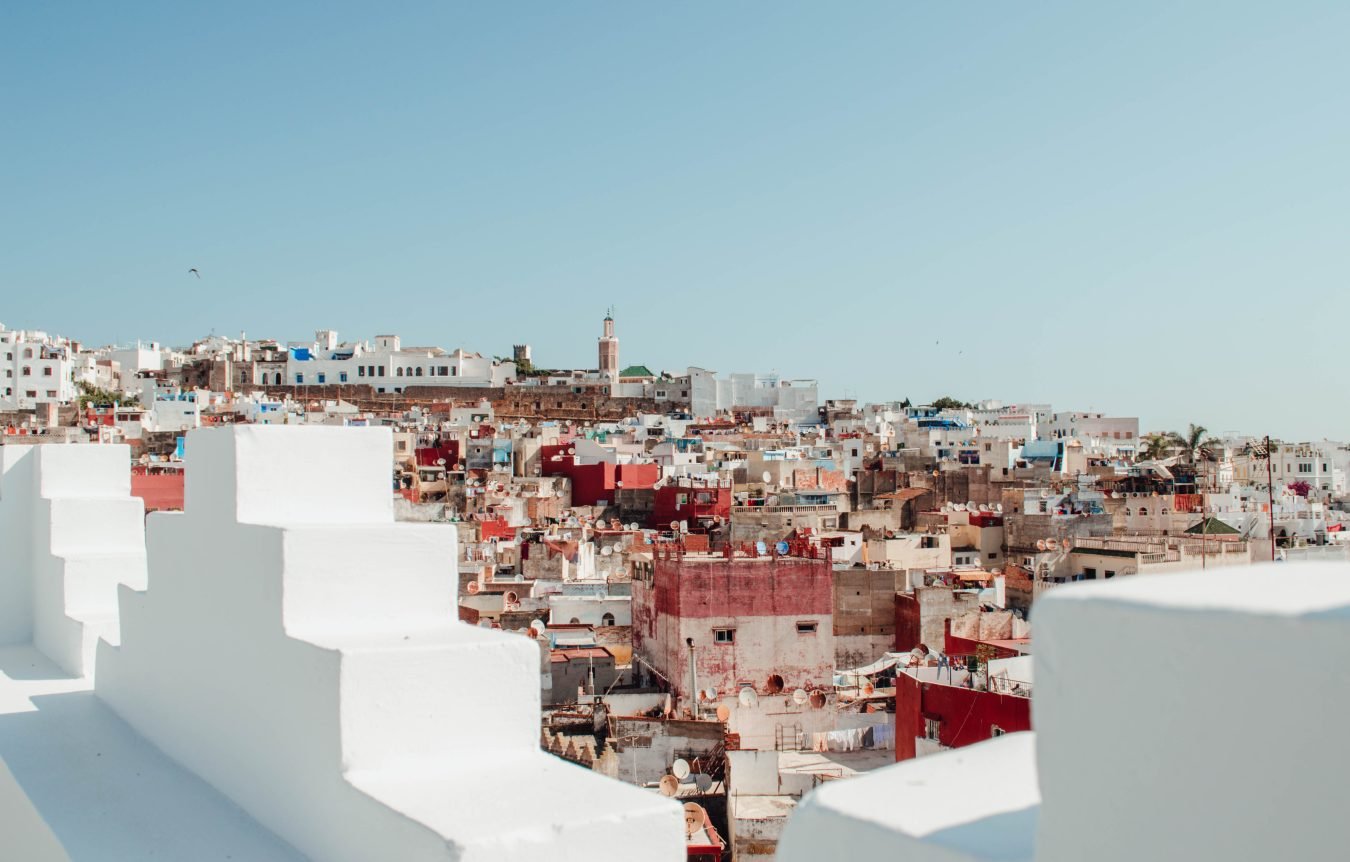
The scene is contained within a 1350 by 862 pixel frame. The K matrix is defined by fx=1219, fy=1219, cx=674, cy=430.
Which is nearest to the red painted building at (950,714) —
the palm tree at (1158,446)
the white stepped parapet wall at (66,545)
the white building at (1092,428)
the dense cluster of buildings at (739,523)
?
the dense cluster of buildings at (739,523)

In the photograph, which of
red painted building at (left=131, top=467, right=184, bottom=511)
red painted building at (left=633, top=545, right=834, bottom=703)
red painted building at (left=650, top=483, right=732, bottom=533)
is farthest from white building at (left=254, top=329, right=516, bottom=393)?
red painted building at (left=633, top=545, right=834, bottom=703)

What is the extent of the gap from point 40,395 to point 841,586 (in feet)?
132

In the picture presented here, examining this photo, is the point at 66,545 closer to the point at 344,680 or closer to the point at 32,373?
the point at 344,680

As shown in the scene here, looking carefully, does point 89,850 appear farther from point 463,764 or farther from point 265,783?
point 463,764

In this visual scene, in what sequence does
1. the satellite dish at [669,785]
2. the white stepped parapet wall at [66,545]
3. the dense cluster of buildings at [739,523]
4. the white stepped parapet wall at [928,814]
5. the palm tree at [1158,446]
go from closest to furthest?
the white stepped parapet wall at [928,814], the white stepped parapet wall at [66,545], the satellite dish at [669,785], the dense cluster of buildings at [739,523], the palm tree at [1158,446]

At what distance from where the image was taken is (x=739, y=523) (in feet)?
89.0

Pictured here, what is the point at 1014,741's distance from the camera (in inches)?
62.6

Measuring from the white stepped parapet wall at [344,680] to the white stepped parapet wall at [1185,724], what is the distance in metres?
1.05

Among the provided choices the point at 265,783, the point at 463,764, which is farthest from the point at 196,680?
the point at 463,764

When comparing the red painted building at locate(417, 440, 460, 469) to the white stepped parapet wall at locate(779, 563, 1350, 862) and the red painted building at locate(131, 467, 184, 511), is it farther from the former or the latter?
the white stepped parapet wall at locate(779, 563, 1350, 862)

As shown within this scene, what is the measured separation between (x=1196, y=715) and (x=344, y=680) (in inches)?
67.6

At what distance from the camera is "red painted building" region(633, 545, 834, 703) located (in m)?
17.2

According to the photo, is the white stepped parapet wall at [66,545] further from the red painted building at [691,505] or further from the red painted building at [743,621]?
the red painted building at [691,505]

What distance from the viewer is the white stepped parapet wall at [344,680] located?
2.15m
